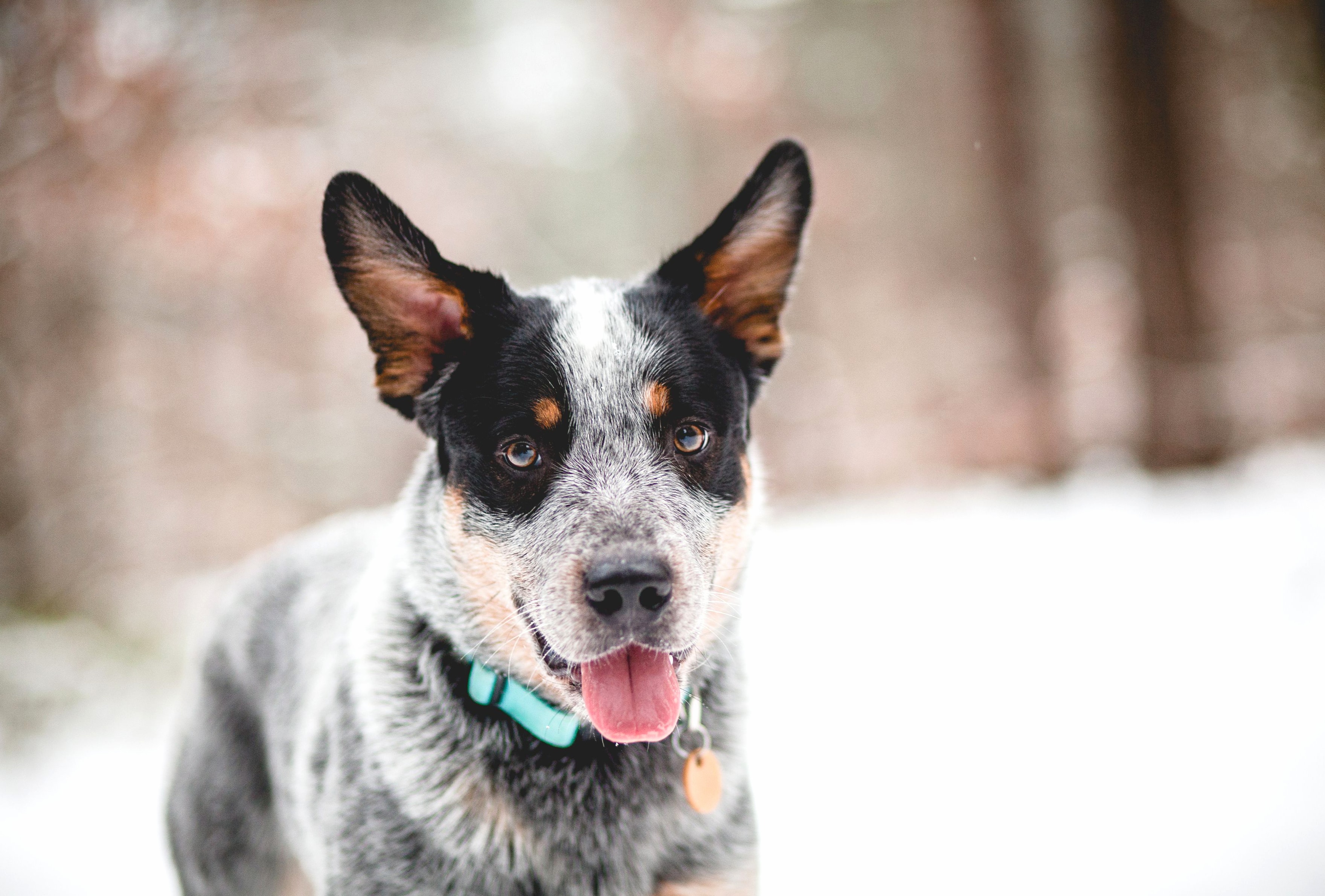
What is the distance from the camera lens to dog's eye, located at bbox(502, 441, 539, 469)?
199cm

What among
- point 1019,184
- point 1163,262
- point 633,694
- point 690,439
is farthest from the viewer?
point 1019,184

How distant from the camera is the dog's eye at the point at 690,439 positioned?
2055mm

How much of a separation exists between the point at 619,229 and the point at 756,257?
8407 millimetres

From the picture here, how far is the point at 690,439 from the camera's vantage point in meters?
2.07

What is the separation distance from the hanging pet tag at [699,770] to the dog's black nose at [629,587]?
0.49m

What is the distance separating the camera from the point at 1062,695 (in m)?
4.09

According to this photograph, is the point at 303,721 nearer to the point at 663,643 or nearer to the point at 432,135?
the point at 663,643

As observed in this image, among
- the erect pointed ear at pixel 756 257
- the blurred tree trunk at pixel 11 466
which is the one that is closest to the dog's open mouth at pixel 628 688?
the erect pointed ear at pixel 756 257

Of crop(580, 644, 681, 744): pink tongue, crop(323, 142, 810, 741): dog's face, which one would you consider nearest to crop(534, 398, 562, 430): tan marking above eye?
crop(323, 142, 810, 741): dog's face

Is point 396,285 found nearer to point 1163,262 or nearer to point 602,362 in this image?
point 602,362

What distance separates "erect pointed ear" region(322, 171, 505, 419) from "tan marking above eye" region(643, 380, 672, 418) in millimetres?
492

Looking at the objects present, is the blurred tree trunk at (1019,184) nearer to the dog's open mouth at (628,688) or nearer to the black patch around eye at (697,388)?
the black patch around eye at (697,388)

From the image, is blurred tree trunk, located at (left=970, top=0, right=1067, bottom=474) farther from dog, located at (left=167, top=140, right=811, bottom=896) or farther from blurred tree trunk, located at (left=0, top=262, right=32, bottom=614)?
blurred tree trunk, located at (left=0, top=262, right=32, bottom=614)

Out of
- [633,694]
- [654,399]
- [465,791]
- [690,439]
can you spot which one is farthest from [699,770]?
[654,399]
